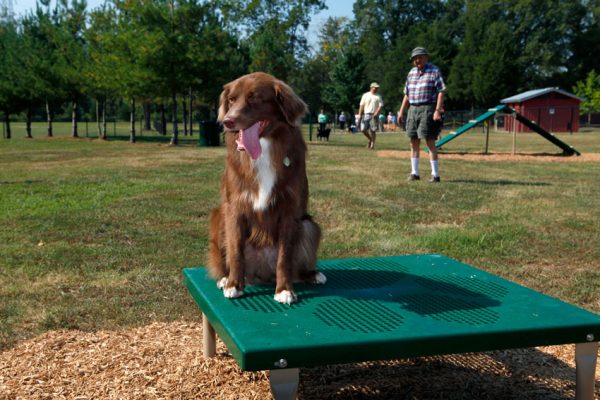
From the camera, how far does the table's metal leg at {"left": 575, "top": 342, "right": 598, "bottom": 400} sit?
9.97 ft

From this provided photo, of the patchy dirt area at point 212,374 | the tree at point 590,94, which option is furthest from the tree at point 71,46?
the tree at point 590,94

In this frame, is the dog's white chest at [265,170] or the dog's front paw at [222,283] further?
the dog's front paw at [222,283]

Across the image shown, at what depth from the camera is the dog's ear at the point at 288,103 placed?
3217 mm

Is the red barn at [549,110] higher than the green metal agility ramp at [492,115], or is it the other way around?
the red barn at [549,110]

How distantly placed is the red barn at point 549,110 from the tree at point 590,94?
394 cm

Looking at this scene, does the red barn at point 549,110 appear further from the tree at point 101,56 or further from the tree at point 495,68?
the tree at point 101,56

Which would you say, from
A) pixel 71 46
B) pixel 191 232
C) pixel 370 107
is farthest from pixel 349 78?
pixel 191 232

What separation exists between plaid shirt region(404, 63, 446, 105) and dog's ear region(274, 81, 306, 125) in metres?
8.62

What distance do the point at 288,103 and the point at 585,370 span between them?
202 cm

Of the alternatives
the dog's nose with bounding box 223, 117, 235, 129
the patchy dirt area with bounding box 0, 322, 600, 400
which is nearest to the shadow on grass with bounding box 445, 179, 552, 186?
the patchy dirt area with bounding box 0, 322, 600, 400

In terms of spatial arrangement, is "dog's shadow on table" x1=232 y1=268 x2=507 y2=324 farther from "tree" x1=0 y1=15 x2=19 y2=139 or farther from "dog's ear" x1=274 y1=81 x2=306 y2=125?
"tree" x1=0 y1=15 x2=19 y2=139

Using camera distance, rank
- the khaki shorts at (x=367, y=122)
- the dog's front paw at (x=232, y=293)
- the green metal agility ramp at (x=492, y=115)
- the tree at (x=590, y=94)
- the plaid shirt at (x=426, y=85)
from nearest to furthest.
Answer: the dog's front paw at (x=232, y=293) → the plaid shirt at (x=426, y=85) → the green metal agility ramp at (x=492, y=115) → the khaki shorts at (x=367, y=122) → the tree at (x=590, y=94)

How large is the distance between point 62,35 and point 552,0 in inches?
2560

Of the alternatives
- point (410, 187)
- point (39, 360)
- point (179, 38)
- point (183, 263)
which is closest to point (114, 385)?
point (39, 360)
